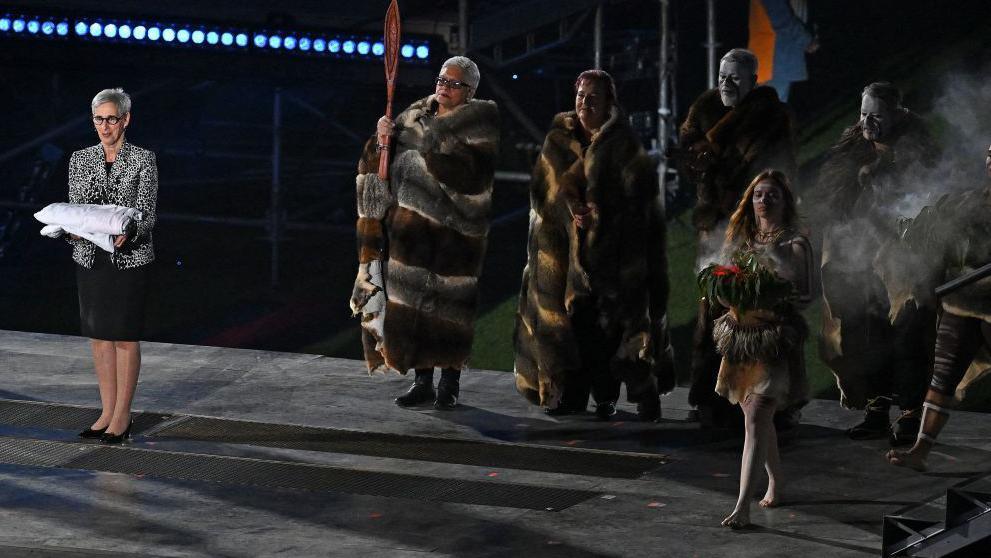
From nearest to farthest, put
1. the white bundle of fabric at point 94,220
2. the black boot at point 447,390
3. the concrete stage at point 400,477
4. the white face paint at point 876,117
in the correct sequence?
the concrete stage at point 400,477 < the white bundle of fabric at point 94,220 < the white face paint at point 876,117 < the black boot at point 447,390

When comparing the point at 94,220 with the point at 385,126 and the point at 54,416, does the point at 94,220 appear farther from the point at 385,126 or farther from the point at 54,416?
the point at 385,126

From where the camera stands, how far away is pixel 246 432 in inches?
306

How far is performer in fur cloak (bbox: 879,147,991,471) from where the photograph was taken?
6.77 meters

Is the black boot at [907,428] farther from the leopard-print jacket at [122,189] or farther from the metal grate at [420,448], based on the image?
the leopard-print jacket at [122,189]

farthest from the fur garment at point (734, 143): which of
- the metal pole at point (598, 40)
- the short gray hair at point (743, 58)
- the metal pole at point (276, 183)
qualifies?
the metal pole at point (276, 183)

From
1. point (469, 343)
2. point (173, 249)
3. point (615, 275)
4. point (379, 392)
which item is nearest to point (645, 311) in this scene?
point (615, 275)

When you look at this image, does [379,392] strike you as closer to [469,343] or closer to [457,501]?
[469,343]

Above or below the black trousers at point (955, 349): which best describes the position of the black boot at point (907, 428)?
below

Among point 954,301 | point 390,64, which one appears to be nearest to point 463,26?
point 390,64

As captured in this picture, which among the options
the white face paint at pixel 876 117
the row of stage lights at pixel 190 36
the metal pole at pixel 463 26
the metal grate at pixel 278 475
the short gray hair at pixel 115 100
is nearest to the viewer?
the metal grate at pixel 278 475

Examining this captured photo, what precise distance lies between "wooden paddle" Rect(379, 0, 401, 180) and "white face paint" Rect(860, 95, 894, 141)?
88.3 inches

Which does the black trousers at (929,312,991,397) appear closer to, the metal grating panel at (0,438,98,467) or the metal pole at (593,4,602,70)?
the metal grating panel at (0,438,98,467)

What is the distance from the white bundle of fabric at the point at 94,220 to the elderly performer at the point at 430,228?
141 cm

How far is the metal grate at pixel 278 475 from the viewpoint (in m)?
6.64
